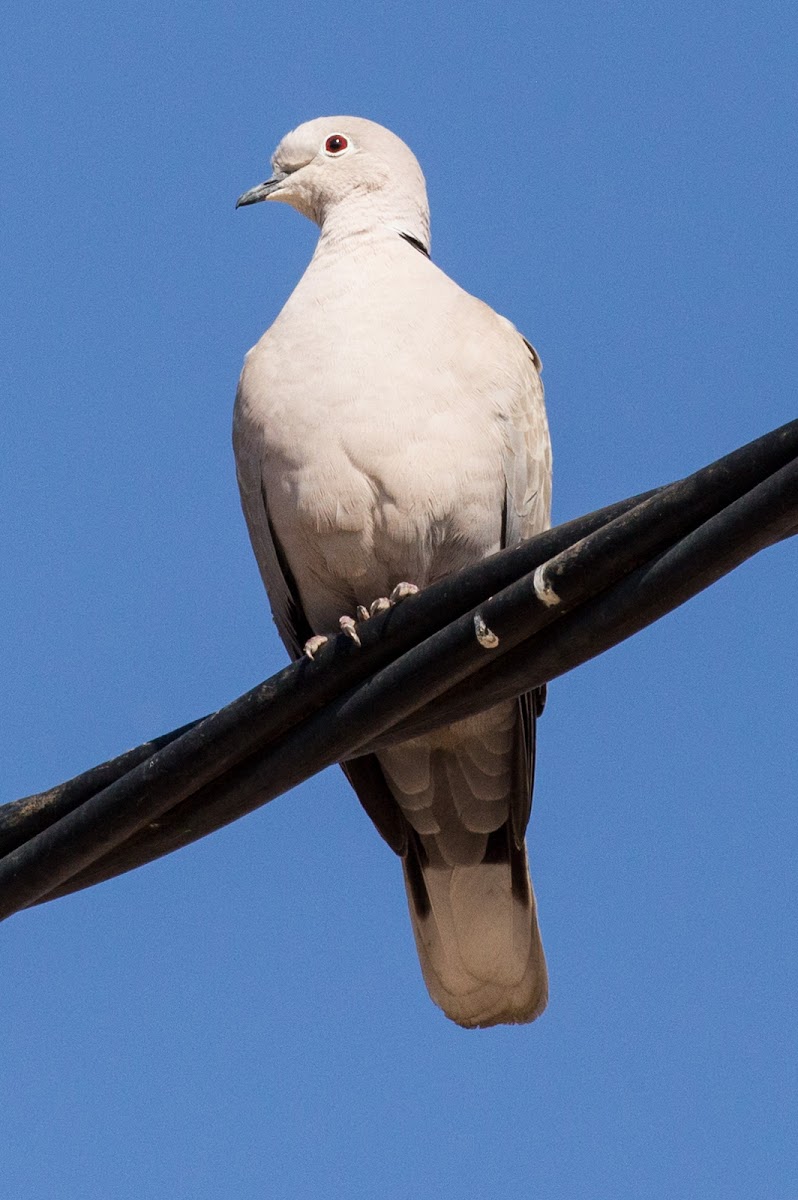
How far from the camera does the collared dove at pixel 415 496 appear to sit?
178 inches

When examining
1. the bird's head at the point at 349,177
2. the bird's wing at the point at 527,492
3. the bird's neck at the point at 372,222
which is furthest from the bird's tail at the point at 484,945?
the bird's head at the point at 349,177

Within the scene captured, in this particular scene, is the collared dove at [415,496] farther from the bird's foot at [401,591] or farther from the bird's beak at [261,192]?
the bird's beak at [261,192]

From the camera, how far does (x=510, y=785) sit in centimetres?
503

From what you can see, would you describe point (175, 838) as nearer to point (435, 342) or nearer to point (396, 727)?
point (396, 727)

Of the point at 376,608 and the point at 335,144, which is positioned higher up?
the point at 335,144

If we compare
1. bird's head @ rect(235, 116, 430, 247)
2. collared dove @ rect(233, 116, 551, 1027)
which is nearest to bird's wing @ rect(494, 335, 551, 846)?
collared dove @ rect(233, 116, 551, 1027)

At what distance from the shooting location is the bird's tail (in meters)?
5.00

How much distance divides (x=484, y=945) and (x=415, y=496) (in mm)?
1332

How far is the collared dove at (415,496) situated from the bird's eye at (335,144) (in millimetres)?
322

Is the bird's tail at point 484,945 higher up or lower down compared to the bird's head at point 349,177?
lower down

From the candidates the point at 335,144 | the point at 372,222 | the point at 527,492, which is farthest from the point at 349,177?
the point at 527,492

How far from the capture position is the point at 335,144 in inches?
224

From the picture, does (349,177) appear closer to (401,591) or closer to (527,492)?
(527,492)

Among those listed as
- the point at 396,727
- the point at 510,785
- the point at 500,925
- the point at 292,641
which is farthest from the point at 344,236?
the point at 396,727
